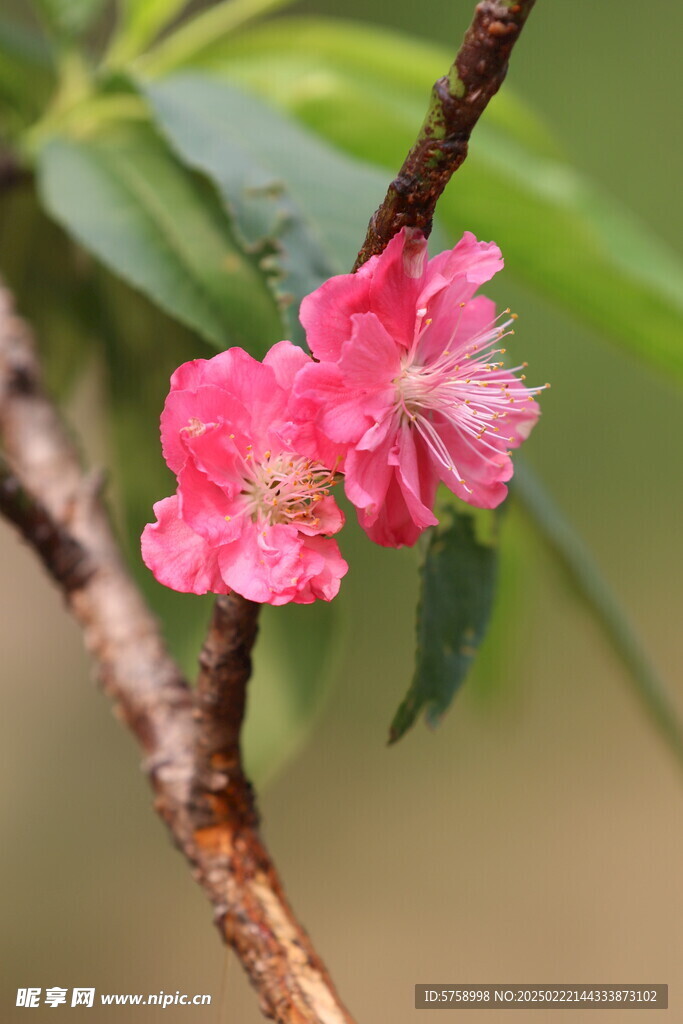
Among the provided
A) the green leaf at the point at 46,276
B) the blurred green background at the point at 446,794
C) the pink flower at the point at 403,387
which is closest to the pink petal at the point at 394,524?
the pink flower at the point at 403,387

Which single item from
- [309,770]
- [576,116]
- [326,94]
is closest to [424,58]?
[326,94]

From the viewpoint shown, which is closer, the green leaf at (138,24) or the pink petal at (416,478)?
the pink petal at (416,478)

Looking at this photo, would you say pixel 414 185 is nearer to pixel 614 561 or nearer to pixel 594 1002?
pixel 594 1002

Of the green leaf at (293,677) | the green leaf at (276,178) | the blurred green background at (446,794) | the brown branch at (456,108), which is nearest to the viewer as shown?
the brown branch at (456,108)

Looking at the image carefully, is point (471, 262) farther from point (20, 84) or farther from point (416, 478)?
point (20, 84)

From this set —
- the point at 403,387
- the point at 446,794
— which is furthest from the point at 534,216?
the point at 446,794

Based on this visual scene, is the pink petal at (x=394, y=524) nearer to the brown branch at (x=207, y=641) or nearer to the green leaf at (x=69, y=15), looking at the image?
the brown branch at (x=207, y=641)

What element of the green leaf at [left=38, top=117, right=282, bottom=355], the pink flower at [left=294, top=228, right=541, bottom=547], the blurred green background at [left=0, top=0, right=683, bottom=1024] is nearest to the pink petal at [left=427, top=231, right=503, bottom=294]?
the pink flower at [left=294, top=228, right=541, bottom=547]
